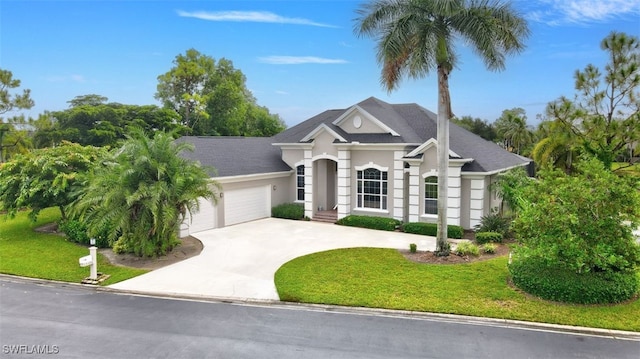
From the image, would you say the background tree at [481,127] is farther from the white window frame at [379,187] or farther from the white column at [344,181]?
the white column at [344,181]

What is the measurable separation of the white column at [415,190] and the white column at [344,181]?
11.2 feet

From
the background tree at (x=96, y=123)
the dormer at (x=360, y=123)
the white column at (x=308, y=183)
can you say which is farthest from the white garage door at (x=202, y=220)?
the background tree at (x=96, y=123)

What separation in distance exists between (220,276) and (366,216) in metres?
9.89

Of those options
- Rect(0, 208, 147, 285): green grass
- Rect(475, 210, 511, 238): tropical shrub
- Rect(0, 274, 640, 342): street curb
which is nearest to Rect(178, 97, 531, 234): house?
Rect(475, 210, 511, 238): tropical shrub

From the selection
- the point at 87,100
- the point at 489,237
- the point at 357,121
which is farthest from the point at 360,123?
the point at 87,100

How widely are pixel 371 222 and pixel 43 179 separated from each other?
15048 mm

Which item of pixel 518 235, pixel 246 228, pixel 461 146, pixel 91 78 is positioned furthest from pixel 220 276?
pixel 91 78

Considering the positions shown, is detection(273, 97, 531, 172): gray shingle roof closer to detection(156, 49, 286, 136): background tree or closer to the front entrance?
the front entrance

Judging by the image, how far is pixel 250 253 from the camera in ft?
52.6

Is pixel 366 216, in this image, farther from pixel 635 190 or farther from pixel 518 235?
pixel 635 190

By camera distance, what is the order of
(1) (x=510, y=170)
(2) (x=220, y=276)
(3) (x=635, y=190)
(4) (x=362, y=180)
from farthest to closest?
(4) (x=362, y=180), (1) (x=510, y=170), (2) (x=220, y=276), (3) (x=635, y=190)

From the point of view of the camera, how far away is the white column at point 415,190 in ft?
66.1

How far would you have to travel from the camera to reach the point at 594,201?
34.6ft

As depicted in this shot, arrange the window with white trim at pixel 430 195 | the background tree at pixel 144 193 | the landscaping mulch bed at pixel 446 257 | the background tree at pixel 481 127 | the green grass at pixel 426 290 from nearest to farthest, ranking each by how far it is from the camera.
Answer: the green grass at pixel 426 290 < the background tree at pixel 144 193 < the landscaping mulch bed at pixel 446 257 < the window with white trim at pixel 430 195 < the background tree at pixel 481 127
